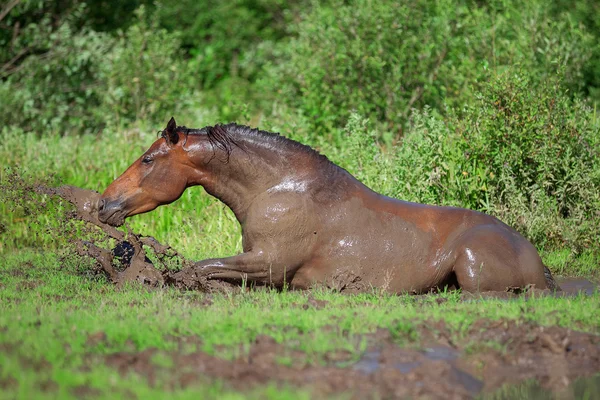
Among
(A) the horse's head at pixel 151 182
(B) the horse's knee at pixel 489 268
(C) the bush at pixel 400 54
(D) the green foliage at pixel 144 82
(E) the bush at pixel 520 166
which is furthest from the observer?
(D) the green foliage at pixel 144 82

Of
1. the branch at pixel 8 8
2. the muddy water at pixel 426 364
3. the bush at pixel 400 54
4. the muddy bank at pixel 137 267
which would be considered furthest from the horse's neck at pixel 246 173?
the branch at pixel 8 8

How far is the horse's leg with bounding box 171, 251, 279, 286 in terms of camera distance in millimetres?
8031

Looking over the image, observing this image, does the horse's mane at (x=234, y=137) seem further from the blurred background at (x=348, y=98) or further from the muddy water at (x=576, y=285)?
the muddy water at (x=576, y=285)

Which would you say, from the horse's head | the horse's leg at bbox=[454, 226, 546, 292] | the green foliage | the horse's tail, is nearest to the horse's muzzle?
the horse's head

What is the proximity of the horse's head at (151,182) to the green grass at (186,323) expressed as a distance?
780 mm

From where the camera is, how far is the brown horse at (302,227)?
8078mm

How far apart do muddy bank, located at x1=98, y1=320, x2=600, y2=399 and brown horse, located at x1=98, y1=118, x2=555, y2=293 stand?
177cm

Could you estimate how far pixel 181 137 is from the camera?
8195 mm

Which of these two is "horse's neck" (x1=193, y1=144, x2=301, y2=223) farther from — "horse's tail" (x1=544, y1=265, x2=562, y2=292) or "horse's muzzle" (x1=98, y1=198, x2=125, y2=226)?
"horse's tail" (x1=544, y1=265, x2=562, y2=292)

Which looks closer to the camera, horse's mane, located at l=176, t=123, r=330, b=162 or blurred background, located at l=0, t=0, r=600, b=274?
horse's mane, located at l=176, t=123, r=330, b=162

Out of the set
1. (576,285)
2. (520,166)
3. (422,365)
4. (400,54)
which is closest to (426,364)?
(422,365)

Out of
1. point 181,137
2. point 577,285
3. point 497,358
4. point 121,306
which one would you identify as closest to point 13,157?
point 181,137

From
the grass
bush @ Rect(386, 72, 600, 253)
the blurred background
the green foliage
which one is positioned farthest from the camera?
the green foliage

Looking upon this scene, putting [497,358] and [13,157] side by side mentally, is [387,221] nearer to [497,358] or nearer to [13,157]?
[497,358]
